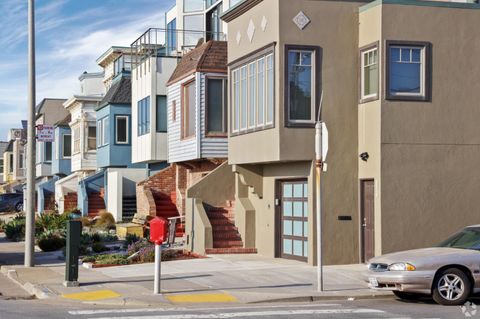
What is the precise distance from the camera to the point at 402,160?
18.8 m

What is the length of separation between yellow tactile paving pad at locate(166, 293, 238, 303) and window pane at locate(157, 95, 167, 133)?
18288 mm

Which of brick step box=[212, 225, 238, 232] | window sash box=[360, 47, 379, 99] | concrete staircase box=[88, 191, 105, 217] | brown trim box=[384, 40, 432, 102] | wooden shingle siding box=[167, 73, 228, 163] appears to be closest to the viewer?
brown trim box=[384, 40, 432, 102]

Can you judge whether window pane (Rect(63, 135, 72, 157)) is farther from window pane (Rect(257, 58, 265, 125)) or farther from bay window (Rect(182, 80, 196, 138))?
window pane (Rect(257, 58, 265, 125))

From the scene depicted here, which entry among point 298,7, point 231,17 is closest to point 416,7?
point 298,7

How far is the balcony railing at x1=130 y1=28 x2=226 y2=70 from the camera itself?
3231cm

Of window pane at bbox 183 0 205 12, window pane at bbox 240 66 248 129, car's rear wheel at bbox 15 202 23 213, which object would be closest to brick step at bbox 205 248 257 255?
window pane at bbox 240 66 248 129

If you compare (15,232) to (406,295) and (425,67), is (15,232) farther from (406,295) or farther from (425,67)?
(406,295)

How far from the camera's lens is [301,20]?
63.6ft

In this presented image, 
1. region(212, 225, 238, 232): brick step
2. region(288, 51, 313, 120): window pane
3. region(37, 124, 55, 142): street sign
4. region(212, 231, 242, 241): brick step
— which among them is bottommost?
region(212, 231, 242, 241): brick step

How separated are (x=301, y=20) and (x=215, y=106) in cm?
772

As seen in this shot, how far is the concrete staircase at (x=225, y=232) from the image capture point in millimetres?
22017

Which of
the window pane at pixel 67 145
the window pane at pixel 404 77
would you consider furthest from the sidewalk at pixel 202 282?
the window pane at pixel 67 145

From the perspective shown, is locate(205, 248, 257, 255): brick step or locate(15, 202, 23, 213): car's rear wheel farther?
locate(15, 202, 23, 213): car's rear wheel

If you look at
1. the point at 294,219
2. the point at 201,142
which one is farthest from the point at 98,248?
the point at 294,219
